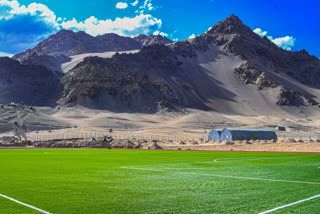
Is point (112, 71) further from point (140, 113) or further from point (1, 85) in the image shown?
point (1, 85)

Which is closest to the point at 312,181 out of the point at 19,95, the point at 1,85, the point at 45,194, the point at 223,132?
the point at 45,194

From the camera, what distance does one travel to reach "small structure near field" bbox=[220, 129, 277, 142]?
6462cm

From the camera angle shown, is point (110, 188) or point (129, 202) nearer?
point (129, 202)

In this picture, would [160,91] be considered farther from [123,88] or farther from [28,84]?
[28,84]

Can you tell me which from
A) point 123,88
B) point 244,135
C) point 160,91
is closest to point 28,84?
point 123,88

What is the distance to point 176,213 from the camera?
274 inches

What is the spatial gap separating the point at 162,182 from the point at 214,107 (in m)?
165

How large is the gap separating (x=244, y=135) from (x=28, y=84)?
149 meters

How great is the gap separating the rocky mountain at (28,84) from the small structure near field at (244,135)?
124736 mm

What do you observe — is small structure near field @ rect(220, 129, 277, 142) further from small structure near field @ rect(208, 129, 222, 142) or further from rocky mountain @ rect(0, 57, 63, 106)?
rocky mountain @ rect(0, 57, 63, 106)

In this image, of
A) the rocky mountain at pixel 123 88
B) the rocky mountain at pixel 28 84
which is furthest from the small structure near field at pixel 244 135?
the rocky mountain at pixel 28 84

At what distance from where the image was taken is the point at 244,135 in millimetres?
65562

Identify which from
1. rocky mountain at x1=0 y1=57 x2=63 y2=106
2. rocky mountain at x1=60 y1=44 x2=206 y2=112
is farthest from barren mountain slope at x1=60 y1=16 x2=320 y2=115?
rocky mountain at x1=0 y1=57 x2=63 y2=106

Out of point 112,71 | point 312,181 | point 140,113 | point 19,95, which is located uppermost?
point 112,71
